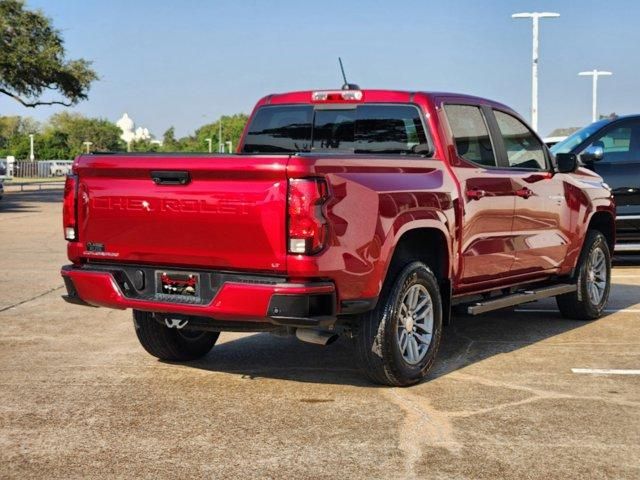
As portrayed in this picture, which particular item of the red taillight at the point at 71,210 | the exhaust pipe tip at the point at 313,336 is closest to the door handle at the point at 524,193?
the exhaust pipe tip at the point at 313,336

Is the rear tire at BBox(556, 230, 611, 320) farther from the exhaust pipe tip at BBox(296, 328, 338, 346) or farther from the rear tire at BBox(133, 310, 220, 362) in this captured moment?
the exhaust pipe tip at BBox(296, 328, 338, 346)

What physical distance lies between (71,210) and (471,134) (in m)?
2.92

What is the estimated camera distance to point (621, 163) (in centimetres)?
1259

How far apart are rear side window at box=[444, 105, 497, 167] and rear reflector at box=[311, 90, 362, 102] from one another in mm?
643

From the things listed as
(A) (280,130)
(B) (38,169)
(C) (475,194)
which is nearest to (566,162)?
(C) (475,194)

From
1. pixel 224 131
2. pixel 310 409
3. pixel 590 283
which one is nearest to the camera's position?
pixel 310 409

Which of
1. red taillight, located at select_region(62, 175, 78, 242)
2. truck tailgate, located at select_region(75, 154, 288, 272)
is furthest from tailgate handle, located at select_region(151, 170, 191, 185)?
red taillight, located at select_region(62, 175, 78, 242)

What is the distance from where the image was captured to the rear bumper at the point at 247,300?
538cm

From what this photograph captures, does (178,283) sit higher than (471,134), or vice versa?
(471,134)

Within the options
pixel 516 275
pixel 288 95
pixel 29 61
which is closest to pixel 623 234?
pixel 516 275

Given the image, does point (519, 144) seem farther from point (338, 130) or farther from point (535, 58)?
point (535, 58)

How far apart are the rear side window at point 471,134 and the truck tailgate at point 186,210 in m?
2.04

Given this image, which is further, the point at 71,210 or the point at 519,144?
the point at 519,144

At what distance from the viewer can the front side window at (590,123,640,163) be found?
1265cm
